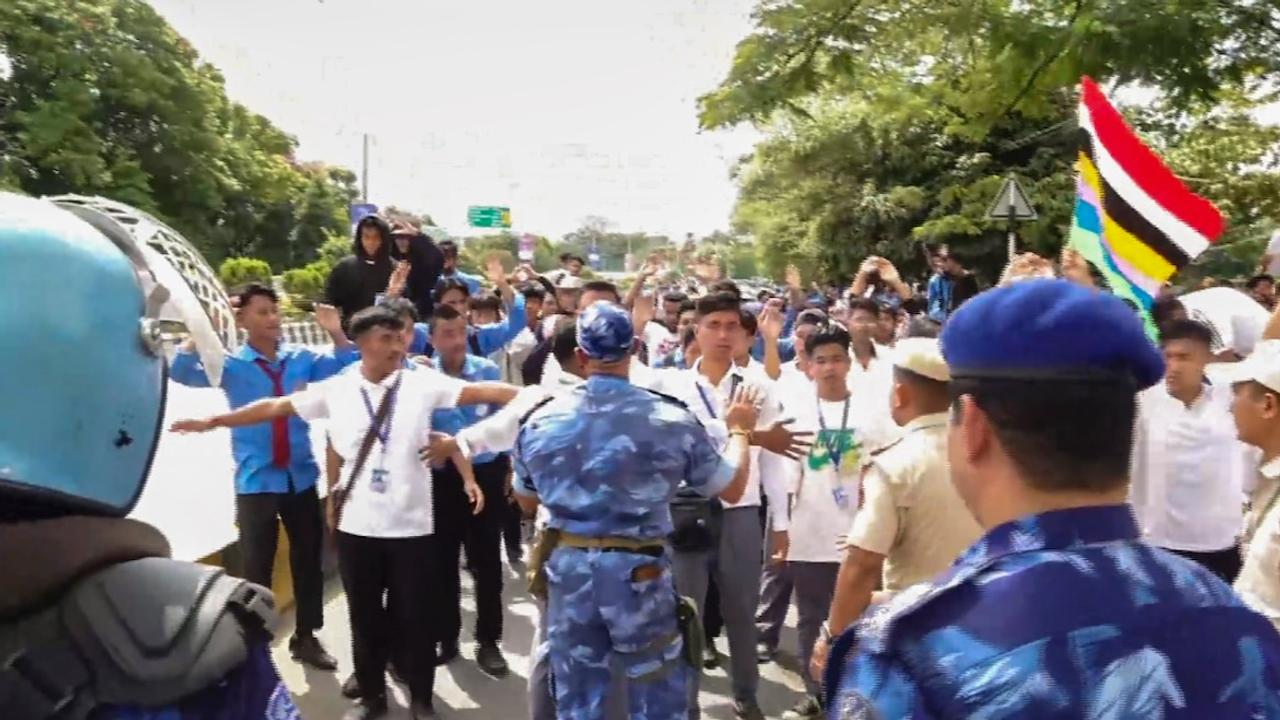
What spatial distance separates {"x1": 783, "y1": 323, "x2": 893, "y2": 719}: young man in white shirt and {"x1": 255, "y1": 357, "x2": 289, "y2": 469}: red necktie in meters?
2.50

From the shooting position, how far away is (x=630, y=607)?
3.29 meters

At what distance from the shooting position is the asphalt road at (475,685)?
492cm

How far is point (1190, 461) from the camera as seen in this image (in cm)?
422

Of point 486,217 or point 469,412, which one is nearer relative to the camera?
point 469,412

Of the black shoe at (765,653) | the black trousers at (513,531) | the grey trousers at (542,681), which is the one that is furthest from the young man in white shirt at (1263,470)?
the black trousers at (513,531)

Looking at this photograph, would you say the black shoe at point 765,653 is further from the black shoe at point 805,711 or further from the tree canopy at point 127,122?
the tree canopy at point 127,122

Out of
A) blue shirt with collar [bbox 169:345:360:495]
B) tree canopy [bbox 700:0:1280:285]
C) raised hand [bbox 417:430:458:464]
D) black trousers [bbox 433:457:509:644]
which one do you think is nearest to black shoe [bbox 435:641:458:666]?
black trousers [bbox 433:457:509:644]

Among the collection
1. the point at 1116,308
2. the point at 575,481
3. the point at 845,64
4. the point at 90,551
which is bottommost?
the point at 575,481

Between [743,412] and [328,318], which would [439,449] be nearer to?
[743,412]

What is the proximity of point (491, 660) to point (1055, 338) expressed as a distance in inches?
180

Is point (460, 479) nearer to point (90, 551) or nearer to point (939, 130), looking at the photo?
point (90, 551)

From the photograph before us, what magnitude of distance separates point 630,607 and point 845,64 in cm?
618

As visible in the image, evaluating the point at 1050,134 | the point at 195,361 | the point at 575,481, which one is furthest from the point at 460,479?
the point at 1050,134

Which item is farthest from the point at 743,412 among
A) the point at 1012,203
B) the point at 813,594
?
the point at 1012,203
